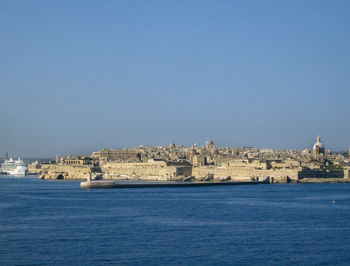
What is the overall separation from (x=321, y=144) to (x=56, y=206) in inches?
2670

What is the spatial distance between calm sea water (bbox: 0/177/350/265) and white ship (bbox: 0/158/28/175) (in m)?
60.5

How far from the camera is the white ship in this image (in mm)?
90812

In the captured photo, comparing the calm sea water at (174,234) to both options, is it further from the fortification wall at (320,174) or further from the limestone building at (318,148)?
the limestone building at (318,148)

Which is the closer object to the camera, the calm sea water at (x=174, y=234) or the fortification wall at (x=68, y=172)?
the calm sea water at (x=174, y=234)

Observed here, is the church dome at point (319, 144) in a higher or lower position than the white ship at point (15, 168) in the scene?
higher

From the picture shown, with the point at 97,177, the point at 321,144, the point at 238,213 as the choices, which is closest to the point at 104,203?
the point at 238,213

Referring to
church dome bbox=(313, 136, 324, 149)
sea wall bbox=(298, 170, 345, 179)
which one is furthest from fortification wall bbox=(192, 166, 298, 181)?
church dome bbox=(313, 136, 324, 149)

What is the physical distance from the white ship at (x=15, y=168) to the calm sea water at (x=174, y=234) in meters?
60.5

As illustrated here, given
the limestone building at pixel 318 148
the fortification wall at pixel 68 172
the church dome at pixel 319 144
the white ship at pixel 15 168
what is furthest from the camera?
the church dome at pixel 319 144

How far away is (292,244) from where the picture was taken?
19.2m

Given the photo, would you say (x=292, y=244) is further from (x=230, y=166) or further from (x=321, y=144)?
(x=321, y=144)

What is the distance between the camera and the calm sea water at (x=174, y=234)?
1716 centimetres

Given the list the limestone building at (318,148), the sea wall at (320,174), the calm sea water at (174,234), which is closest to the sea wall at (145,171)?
the sea wall at (320,174)

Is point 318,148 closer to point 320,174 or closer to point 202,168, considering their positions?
point 202,168
